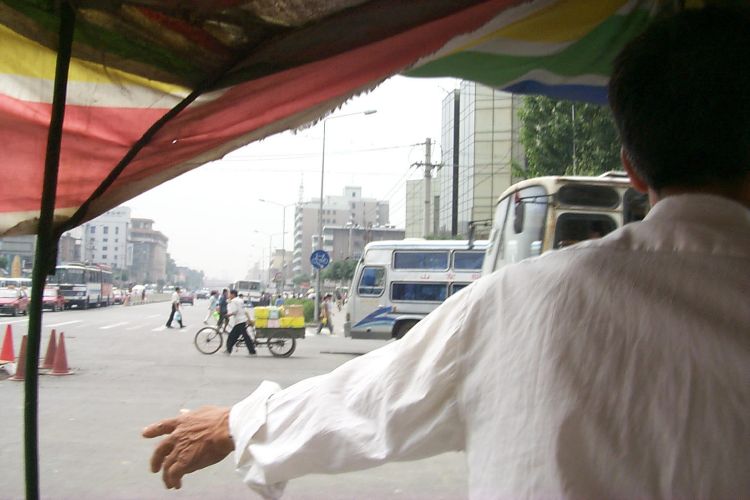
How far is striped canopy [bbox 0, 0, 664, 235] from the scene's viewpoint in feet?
5.28

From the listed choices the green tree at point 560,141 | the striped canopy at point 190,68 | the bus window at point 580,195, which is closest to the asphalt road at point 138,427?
the striped canopy at point 190,68

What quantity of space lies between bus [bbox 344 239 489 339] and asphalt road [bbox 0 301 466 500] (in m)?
1.28

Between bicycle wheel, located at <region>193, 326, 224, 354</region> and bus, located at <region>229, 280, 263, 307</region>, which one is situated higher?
bus, located at <region>229, 280, 263, 307</region>

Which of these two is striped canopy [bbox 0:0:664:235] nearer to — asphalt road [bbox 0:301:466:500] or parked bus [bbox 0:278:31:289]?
asphalt road [bbox 0:301:466:500]

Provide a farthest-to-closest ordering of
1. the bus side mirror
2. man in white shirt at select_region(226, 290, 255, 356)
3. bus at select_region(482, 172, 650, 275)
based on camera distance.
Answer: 1. man in white shirt at select_region(226, 290, 255, 356)
2. the bus side mirror
3. bus at select_region(482, 172, 650, 275)

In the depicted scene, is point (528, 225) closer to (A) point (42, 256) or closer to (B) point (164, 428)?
(A) point (42, 256)

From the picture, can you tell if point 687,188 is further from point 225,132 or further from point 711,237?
point 225,132

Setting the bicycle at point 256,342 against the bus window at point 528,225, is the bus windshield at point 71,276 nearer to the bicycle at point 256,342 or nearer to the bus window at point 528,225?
the bicycle at point 256,342

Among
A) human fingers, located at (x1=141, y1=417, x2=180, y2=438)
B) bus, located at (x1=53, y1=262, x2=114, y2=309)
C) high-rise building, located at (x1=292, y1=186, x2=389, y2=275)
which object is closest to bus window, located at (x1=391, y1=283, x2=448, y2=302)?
human fingers, located at (x1=141, y1=417, x2=180, y2=438)

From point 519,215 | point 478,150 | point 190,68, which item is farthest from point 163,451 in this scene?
point 478,150

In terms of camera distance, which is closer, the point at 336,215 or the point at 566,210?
the point at 566,210

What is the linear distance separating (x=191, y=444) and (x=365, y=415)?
1.28 feet

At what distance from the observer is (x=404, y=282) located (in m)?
16.1

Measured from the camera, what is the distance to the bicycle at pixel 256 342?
1463 centimetres
